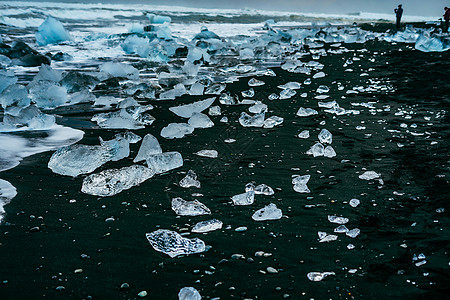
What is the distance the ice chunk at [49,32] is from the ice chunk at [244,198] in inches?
437

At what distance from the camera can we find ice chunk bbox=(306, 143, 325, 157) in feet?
9.21

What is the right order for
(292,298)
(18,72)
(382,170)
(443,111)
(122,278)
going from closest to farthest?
(292,298), (122,278), (382,170), (443,111), (18,72)

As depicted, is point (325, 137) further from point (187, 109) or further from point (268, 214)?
point (187, 109)

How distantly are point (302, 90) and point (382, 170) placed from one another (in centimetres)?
274

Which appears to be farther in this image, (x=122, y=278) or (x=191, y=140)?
(x=191, y=140)

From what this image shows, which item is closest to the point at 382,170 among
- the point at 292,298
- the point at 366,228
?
the point at 366,228

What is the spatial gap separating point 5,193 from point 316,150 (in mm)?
2137

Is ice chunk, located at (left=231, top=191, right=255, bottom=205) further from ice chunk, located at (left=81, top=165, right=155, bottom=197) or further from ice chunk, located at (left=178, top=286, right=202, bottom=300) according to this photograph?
ice chunk, located at (left=178, top=286, right=202, bottom=300)

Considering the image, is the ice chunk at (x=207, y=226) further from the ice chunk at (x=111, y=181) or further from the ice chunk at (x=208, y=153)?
the ice chunk at (x=208, y=153)

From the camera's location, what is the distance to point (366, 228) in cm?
182

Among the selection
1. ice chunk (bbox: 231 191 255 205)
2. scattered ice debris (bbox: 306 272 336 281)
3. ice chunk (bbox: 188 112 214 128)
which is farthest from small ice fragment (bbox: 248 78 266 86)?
scattered ice debris (bbox: 306 272 336 281)

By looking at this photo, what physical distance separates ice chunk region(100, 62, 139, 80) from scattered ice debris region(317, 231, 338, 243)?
4.96m

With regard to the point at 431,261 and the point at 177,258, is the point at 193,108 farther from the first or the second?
the point at 431,261

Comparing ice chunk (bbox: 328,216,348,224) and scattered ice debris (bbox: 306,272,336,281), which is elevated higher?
ice chunk (bbox: 328,216,348,224)
